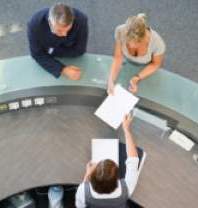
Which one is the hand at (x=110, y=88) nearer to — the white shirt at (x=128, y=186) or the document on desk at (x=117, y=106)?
the document on desk at (x=117, y=106)

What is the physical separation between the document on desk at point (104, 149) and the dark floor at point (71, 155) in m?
0.04

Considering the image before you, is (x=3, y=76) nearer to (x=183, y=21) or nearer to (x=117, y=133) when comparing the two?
(x=117, y=133)

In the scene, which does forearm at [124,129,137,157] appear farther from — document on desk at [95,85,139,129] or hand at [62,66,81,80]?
hand at [62,66,81,80]

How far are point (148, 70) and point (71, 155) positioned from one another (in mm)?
685

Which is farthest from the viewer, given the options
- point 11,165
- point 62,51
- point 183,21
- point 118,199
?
point 183,21

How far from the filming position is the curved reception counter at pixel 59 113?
259 centimetres

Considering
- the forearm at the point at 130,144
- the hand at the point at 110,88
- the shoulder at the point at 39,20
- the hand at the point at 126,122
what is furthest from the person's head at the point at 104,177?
the shoulder at the point at 39,20

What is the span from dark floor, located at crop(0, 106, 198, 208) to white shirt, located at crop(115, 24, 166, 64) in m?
0.38

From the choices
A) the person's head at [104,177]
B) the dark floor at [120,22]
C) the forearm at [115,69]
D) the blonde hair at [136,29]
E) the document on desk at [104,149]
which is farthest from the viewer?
the dark floor at [120,22]

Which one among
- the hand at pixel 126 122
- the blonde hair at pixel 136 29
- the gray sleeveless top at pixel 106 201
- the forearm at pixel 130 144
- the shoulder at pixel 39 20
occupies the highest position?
the blonde hair at pixel 136 29

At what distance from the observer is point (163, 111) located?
264cm

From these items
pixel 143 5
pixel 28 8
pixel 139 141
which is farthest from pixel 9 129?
pixel 143 5

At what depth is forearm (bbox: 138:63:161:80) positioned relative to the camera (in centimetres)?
272

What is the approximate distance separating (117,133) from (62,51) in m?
0.61
